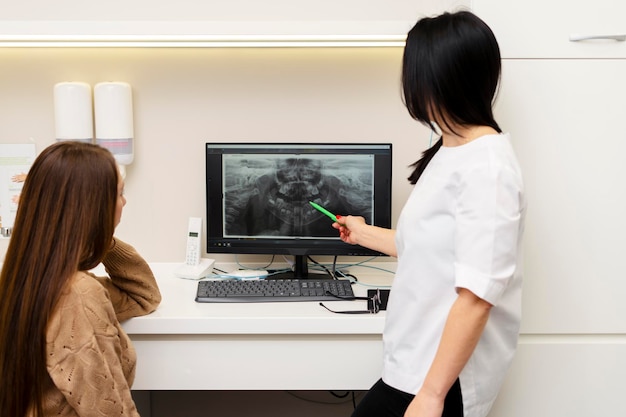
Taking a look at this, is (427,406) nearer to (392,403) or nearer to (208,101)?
(392,403)

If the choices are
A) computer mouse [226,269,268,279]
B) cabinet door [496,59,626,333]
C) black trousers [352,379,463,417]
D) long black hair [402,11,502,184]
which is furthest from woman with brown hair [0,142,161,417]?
cabinet door [496,59,626,333]

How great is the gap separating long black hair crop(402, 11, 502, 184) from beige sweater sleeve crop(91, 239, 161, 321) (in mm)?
800

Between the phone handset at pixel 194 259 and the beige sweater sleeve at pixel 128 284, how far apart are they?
1.24ft

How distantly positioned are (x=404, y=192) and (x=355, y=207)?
0.23 meters

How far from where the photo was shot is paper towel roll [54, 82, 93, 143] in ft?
6.76

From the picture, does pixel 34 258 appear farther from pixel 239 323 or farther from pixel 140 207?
pixel 140 207

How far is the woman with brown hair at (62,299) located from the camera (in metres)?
1.21

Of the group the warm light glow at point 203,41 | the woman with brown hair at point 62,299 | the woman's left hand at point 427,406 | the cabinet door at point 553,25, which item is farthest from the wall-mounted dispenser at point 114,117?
the woman's left hand at point 427,406

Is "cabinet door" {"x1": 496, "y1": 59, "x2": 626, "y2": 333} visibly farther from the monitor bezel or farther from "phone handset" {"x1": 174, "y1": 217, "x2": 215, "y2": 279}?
"phone handset" {"x1": 174, "y1": 217, "x2": 215, "y2": 279}

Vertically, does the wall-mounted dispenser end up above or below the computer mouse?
above

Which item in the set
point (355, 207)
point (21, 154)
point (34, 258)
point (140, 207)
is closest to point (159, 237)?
point (140, 207)

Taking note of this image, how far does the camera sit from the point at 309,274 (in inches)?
83.2

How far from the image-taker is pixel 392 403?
1.30 meters

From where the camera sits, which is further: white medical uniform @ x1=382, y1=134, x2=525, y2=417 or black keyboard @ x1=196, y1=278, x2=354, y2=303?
black keyboard @ x1=196, y1=278, x2=354, y2=303
